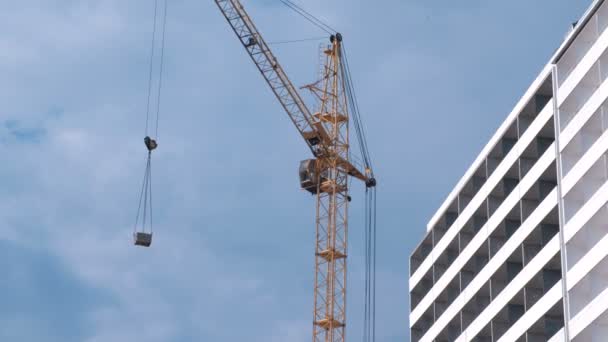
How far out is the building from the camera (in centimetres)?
9225

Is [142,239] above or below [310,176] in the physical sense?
below

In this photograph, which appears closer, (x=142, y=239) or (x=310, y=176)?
(x=142, y=239)

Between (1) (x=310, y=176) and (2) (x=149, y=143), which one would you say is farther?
(1) (x=310, y=176)

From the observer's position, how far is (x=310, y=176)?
143 meters

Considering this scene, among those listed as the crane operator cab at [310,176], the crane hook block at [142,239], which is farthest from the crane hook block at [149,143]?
the crane operator cab at [310,176]

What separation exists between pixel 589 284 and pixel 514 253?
10567 millimetres

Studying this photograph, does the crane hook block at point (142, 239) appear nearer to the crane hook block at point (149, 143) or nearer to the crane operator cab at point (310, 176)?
the crane hook block at point (149, 143)

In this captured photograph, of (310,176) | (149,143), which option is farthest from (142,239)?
(310,176)

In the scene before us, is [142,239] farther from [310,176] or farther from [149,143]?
[310,176]

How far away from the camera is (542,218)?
3875 inches

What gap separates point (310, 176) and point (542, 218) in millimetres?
47390

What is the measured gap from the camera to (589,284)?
301 ft

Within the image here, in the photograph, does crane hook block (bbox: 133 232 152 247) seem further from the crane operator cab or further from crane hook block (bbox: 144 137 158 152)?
the crane operator cab

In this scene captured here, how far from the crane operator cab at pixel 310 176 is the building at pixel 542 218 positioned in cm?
2853
